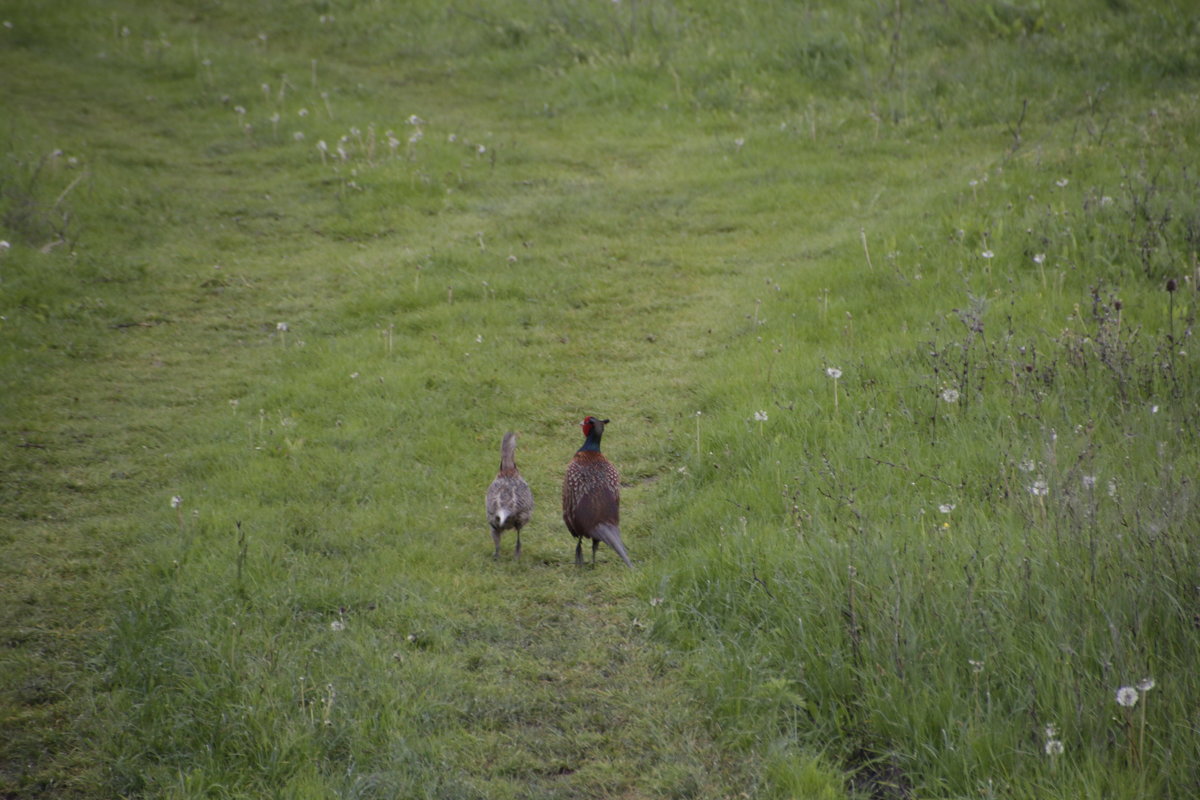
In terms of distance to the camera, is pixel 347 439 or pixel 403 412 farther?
pixel 403 412

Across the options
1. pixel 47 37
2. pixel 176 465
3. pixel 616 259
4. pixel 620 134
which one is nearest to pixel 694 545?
pixel 176 465

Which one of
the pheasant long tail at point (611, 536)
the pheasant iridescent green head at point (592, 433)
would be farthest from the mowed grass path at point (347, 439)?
the pheasant iridescent green head at point (592, 433)

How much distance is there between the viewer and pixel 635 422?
26.0ft

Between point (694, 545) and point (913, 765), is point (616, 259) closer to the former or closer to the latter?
point (694, 545)

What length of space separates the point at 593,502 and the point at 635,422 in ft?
7.12

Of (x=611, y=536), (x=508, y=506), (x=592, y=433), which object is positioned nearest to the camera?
(x=611, y=536)

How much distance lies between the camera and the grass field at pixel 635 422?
13.8ft

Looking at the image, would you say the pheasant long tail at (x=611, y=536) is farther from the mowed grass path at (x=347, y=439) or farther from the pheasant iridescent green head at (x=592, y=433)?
the pheasant iridescent green head at (x=592, y=433)

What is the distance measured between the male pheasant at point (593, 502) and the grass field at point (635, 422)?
274 millimetres

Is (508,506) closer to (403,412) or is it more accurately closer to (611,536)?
(611,536)

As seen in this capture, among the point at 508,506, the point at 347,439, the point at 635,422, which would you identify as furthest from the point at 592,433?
the point at 347,439

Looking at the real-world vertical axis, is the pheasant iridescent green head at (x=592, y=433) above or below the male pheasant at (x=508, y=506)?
above

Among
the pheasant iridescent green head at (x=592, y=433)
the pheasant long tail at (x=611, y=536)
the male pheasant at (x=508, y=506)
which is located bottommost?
the pheasant long tail at (x=611, y=536)

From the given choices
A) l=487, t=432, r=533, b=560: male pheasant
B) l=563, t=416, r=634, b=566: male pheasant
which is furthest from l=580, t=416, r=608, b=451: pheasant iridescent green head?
l=487, t=432, r=533, b=560: male pheasant
